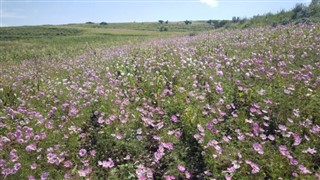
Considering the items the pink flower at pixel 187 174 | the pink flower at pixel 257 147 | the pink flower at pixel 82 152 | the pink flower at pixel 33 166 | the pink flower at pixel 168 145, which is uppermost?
the pink flower at pixel 257 147

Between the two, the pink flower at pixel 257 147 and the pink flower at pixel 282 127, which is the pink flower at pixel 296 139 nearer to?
the pink flower at pixel 282 127

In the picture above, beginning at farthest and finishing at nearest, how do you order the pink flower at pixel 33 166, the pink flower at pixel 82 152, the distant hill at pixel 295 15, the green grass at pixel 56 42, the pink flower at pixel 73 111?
the green grass at pixel 56 42 → the distant hill at pixel 295 15 → the pink flower at pixel 73 111 → the pink flower at pixel 82 152 → the pink flower at pixel 33 166

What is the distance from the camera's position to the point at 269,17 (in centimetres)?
2067

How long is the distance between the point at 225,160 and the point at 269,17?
1985 centimetres

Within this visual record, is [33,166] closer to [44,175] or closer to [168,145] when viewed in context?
[44,175]

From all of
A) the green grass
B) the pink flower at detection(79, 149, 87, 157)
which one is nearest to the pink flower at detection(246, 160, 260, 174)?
the pink flower at detection(79, 149, 87, 157)

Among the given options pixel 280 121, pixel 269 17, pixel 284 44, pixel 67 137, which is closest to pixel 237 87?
pixel 280 121

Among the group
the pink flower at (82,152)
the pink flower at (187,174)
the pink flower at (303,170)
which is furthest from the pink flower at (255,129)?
the pink flower at (82,152)

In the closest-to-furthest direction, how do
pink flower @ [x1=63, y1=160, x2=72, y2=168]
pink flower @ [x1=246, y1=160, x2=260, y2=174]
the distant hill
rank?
1. pink flower @ [x1=246, y1=160, x2=260, y2=174]
2. pink flower @ [x1=63, y1=160, x2=72, y2=168]
3. the distant hill

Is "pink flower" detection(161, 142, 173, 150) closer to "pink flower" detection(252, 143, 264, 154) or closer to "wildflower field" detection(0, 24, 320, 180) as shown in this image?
"wildflower field" detection(0, 24, 320, 180)

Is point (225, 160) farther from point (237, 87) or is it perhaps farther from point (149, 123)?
point (237, 87)

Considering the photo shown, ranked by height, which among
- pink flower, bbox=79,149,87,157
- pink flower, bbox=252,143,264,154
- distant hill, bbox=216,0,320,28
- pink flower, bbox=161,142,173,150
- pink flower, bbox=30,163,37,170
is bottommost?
pink flower, bbox=79,149,87,157

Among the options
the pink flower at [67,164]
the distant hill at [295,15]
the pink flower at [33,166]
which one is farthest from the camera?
the distant hill at [295,15]

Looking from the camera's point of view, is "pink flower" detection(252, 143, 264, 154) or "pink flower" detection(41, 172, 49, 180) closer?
"pink flower" detection(41, 172, 49, 180)
